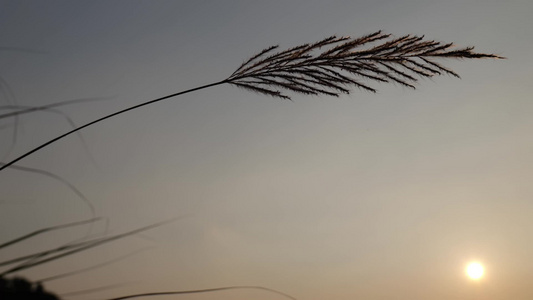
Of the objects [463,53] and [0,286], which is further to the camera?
[463,53]

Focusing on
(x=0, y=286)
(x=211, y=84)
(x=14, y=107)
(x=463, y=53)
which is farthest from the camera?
(x=463, y=53)

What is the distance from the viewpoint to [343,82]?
1596 millimetres

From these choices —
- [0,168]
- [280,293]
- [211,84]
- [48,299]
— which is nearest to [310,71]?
[211,84]

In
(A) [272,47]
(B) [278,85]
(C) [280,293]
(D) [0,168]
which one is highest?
(A) [272,47]

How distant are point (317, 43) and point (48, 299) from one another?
3.61ft

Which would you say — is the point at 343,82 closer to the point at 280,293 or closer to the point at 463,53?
the point at 463,53

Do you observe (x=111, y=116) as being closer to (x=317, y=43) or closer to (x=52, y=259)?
(x=52, y=259)

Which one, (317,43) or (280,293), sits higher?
(317,43)

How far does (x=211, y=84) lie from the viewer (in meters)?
1.41

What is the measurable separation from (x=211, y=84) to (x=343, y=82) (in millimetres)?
422

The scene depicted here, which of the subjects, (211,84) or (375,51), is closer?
(211,84)

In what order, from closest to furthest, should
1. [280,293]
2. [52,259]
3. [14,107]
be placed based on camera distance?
[52,259], [280,293], [14,107]

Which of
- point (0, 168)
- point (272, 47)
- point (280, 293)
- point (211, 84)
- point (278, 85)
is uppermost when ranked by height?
point (272, 47)

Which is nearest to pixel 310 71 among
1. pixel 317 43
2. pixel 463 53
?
pixel 317 43
